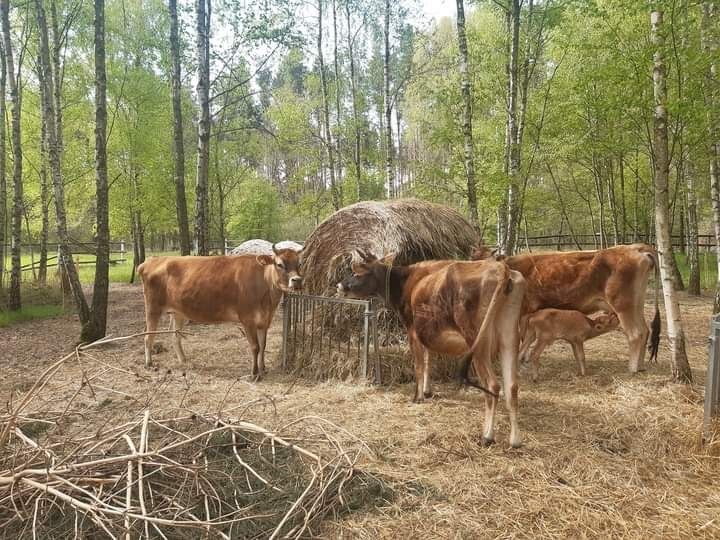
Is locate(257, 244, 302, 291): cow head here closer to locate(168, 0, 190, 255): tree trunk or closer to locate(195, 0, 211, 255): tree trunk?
locate(195, 0, 211, 255): tree trunk

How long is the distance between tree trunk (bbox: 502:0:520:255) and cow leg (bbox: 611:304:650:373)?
19.2 ft

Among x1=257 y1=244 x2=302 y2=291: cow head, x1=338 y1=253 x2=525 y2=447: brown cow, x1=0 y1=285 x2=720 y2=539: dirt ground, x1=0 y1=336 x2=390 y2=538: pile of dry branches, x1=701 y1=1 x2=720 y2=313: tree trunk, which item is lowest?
x1=0 y1=285 x2=720 y2=539: dirt ground

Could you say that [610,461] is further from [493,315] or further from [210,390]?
[210,390]

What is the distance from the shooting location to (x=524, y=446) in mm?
4371

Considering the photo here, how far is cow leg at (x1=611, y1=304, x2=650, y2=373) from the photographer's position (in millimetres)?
6570

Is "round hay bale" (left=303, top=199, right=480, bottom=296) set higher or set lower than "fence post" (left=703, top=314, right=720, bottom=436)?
higher

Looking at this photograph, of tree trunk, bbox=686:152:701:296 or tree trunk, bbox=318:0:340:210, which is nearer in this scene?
tree trunk, bbox=686:152:701:296

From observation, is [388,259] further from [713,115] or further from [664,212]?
[713,115]

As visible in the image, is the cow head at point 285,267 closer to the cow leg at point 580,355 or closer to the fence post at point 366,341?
the fence post at point 366,341

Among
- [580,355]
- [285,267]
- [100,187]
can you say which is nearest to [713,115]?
[580,355]

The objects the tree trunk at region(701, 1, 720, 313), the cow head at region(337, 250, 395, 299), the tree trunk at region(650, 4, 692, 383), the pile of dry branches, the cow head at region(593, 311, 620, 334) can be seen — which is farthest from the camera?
the cow head at region(593, 311, 620, 334)

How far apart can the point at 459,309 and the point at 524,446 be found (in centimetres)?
140

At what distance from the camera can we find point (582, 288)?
7.01 m

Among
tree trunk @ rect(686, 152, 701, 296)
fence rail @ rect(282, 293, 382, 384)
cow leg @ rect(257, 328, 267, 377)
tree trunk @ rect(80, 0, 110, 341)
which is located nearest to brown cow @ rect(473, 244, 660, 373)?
fence rail @ rect(282, 293, 382, 384)
